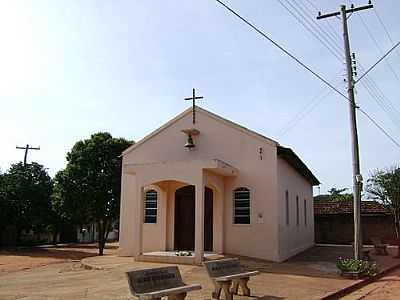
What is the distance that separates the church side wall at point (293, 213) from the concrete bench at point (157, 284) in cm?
1034

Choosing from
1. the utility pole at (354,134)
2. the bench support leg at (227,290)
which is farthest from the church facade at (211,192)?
the bench support leg at (227,290)

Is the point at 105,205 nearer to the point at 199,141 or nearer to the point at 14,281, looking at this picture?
the point at 199,141

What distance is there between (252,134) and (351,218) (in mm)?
17660

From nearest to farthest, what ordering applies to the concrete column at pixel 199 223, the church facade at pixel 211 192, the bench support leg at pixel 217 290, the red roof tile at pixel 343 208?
the bench support leg at pixel 217 290
the concrete column at pixel 199 223
the church facade at pixel 211 192
the red roof tile at pixel 343 208

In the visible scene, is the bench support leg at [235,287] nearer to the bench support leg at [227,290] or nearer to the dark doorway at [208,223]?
the bench support leg at [227,290]

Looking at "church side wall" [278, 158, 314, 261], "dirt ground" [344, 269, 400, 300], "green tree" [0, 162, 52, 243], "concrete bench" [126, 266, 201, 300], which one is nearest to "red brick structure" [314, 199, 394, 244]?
"church side wall" [278, 158, 314, 261]

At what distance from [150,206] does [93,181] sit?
26.7 ft

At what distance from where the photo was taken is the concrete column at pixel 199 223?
16594mm

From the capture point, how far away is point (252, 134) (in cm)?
1970

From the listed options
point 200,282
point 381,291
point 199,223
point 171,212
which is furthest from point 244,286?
point 171,212

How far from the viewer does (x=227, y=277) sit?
1032 centimetres

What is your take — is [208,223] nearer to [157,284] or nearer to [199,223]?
[199,223]

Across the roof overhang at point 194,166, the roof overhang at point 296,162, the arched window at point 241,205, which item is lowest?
the arched window at point 241,205

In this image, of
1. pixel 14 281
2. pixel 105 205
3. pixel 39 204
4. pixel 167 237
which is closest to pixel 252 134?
pixel 167 237
